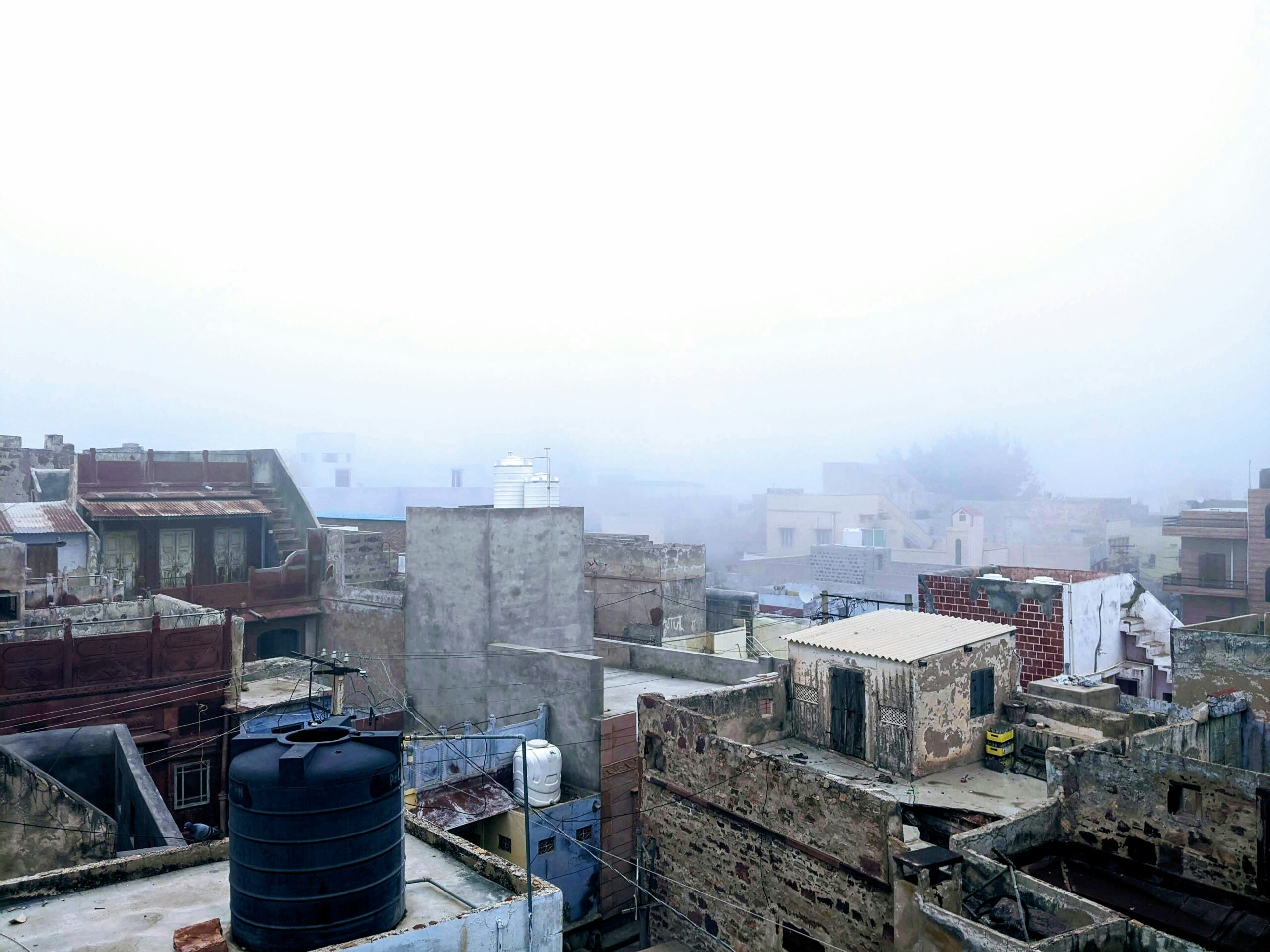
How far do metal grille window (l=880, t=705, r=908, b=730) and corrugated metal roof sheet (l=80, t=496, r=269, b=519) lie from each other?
112 ft

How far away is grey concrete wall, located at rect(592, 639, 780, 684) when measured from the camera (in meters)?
28.6

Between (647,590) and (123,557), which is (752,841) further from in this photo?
(123,557)

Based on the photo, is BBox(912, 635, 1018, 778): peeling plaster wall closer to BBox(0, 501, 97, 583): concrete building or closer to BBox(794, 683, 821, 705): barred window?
BBox(794, 683, 821, 705): barred window

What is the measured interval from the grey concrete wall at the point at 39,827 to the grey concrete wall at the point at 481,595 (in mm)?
12754

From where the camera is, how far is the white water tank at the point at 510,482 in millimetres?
33000

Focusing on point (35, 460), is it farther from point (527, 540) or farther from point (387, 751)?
point (387, 751)

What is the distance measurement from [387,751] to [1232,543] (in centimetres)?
5537

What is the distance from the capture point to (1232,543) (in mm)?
50438

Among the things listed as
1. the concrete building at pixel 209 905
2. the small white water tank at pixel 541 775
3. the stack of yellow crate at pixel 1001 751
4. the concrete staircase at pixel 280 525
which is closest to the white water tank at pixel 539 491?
the small white water tank at pixel 541 775

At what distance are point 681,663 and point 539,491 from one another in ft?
27.1

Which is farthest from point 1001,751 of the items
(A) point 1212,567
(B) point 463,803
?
(A) point 1212,567

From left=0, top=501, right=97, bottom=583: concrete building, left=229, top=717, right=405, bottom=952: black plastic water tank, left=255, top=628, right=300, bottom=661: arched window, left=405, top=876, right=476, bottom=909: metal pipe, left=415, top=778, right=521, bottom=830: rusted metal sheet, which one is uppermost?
left=0, top=501, right=97, bottom=583: concrete building

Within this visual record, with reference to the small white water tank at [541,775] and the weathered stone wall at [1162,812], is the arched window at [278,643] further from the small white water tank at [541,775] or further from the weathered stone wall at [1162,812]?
the weathered stone wall at [1162,812]

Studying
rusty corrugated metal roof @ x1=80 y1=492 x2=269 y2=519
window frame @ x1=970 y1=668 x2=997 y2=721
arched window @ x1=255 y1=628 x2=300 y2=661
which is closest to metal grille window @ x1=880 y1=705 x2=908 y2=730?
window frame @ x1=970 y1=668 x2=997 y2=721
